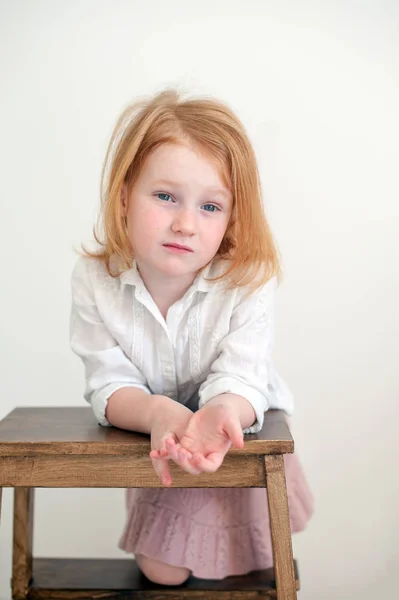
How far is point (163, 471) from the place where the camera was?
1151mm

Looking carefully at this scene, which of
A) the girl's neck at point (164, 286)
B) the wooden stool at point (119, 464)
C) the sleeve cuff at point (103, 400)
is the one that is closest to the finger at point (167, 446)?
the wooden stool at point (119, 464)

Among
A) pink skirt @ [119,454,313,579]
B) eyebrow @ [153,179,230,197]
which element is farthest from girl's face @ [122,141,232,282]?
pink skirt @ [119,454,313,579]

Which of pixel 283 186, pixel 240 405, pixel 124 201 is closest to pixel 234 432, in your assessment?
pixel 240 405

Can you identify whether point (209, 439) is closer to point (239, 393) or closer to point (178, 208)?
point (239, 393)

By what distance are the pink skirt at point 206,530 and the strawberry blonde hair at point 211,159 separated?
0.41 m

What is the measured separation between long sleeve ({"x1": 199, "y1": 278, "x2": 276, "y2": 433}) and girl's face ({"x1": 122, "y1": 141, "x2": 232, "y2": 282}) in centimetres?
13

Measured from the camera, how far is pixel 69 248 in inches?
84.9

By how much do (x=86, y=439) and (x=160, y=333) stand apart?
27cm

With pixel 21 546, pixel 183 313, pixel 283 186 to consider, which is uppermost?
pixel 283 186

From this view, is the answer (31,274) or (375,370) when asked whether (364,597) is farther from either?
(31,274)

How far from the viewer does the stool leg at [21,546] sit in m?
1.59

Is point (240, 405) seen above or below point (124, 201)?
below

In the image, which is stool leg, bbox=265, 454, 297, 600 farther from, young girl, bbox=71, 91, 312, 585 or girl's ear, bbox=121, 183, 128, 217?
girl's ear, bbox=121, 183, 128, 217

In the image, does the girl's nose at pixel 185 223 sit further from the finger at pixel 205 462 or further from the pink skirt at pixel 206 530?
the pink skirt at pixel 206 530
